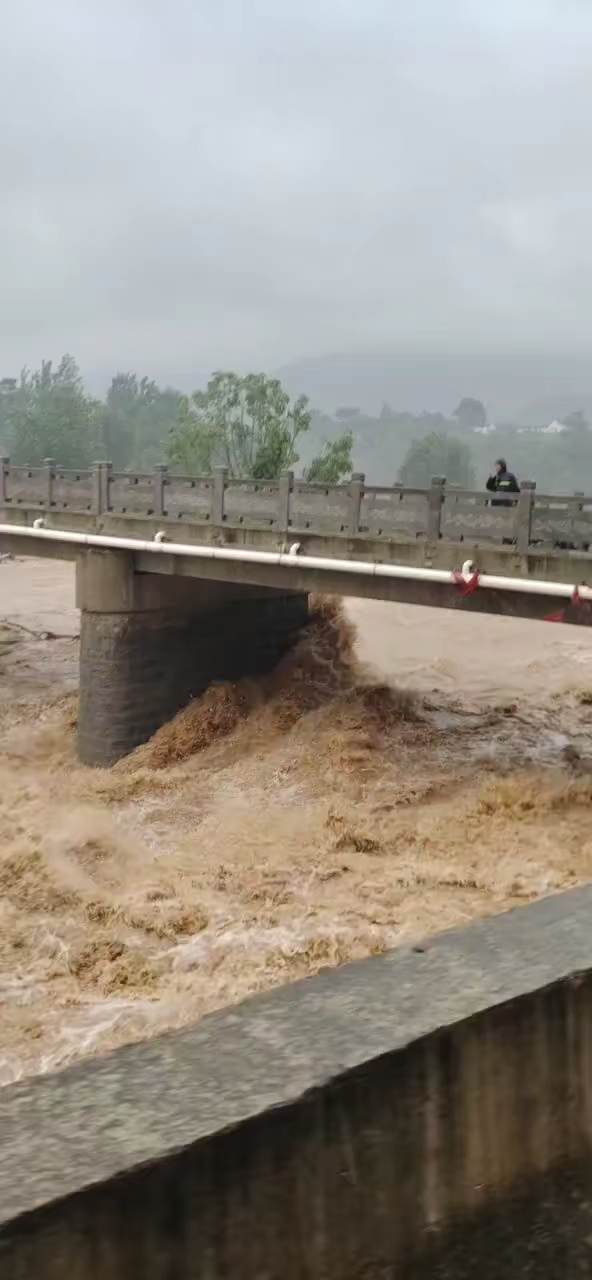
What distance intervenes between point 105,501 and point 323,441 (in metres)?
26.8

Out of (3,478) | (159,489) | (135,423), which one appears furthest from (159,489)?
(135,423)

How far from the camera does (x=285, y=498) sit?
47.0 ft

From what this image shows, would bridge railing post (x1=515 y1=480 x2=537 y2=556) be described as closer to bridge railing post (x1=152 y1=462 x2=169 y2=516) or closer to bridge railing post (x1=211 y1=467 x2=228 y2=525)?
bridge railing post (x1=211 y1=467 x2=228 y2=525)

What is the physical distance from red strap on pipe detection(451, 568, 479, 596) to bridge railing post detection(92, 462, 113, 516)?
5980mm

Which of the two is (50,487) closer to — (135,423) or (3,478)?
(3,478)

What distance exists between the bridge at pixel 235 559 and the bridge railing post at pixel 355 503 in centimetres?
1

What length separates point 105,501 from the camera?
53.6 feet

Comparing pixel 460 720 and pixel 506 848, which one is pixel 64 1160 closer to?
pixel 506 848

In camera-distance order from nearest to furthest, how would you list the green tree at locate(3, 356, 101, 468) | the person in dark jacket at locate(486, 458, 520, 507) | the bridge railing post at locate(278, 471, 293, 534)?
the person in dark jacket at locate(486, 458, 520, 507) < the bridge railing post at locate(278, 471, 293, 534) < the green tree at locate(3, 356, 101, 468)

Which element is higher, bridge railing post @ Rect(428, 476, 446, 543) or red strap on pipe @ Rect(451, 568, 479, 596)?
bridge railing post @ Rect(428, 476, 446, 543)

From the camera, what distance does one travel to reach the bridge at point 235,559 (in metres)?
12.4

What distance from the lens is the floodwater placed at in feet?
29.4

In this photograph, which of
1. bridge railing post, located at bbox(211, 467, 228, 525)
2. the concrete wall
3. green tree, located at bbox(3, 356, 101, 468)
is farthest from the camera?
green tree, located at bbox(3, 356, 101, 468)

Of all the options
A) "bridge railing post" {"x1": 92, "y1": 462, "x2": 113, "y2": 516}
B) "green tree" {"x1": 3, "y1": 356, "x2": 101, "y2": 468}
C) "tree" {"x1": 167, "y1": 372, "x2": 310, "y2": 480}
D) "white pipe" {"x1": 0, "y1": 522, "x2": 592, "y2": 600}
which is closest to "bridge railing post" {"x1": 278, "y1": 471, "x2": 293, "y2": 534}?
"white pipe" {"x1": 0, "y1": 522, "x2": 592, "y2": 600}
